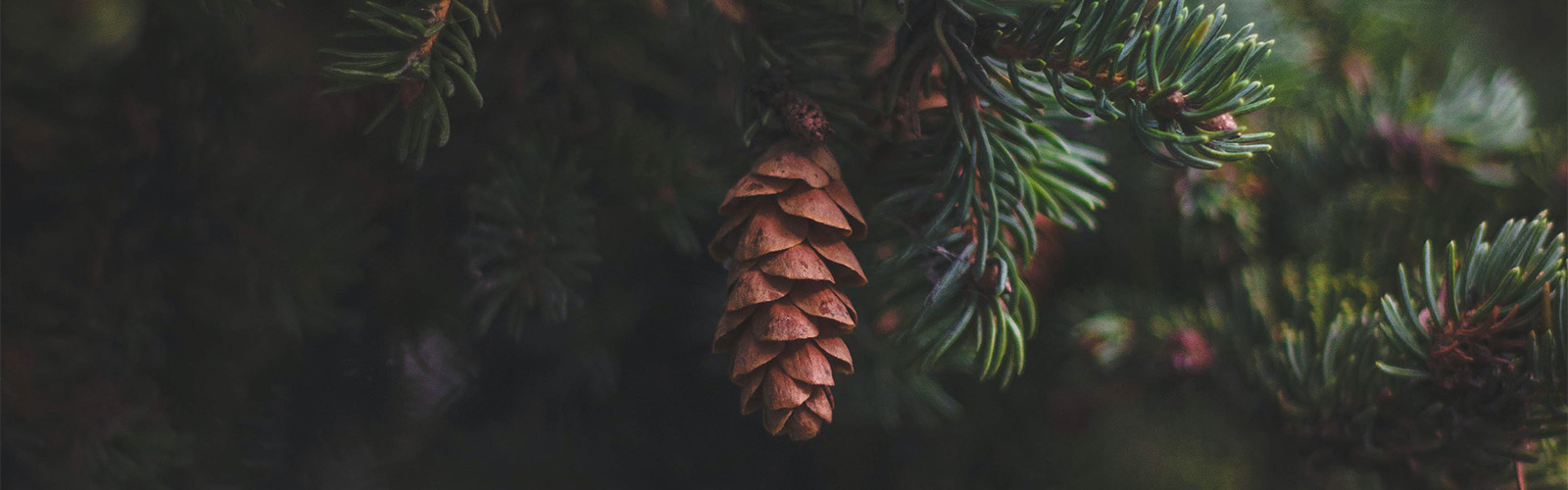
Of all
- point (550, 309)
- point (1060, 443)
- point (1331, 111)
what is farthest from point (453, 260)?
point (1331, 111)

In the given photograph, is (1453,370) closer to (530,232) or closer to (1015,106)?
(1015,106)

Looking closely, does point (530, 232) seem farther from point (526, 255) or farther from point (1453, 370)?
point (1453, 370)

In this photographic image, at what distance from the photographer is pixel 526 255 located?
1.08 ft

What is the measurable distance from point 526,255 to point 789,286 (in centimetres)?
13

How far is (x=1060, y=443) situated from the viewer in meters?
Result: 0.49

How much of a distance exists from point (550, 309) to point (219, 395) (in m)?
0.18

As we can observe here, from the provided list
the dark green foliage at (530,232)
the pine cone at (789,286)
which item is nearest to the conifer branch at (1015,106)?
the pine cone at (789,286)

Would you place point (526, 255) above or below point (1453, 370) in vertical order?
below

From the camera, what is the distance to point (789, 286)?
0.82 ft

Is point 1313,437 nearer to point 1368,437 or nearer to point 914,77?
point 1368,437

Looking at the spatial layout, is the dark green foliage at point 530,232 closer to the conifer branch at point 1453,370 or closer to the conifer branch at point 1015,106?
the conifer branch at point 1015,106

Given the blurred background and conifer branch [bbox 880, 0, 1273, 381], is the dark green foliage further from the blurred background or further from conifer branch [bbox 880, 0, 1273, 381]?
conifer branch [bbox 880, 0, 1273, 381]

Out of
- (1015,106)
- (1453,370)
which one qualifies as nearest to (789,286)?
(1015,106)

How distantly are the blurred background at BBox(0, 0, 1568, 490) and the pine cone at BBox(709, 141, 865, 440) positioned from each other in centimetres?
5
